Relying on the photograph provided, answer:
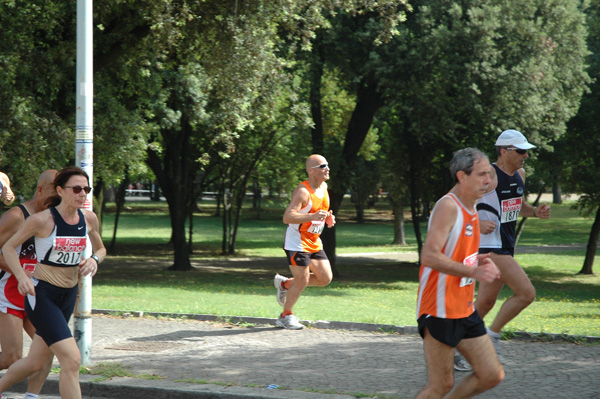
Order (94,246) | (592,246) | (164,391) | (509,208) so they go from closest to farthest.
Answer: (94,246)
(164,391)
(509,208)
(592,246)

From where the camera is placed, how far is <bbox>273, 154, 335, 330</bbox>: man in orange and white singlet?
8602mm

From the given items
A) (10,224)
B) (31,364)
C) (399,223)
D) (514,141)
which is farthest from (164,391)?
(399,223)

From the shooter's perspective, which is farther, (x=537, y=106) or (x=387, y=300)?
(x=537, y=106)

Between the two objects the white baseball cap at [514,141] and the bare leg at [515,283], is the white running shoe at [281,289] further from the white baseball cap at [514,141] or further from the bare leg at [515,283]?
the white baseball cap at [514,141]

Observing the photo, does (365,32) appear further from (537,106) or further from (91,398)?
(91,398)

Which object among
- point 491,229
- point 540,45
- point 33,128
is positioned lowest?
point 491,229

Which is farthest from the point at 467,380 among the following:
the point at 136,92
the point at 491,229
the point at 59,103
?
the point at 136,92

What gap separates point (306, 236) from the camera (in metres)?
8.85

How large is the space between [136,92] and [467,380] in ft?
48.6

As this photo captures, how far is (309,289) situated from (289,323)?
420 inches

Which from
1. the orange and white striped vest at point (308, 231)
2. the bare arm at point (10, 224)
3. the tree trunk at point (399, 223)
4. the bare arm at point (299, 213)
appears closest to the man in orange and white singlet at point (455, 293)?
the bare arm at point (10, 224)

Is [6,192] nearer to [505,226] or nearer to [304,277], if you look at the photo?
[304,277]

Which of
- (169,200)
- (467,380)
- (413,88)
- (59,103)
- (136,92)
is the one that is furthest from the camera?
(169,200)

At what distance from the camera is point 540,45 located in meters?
20.1
